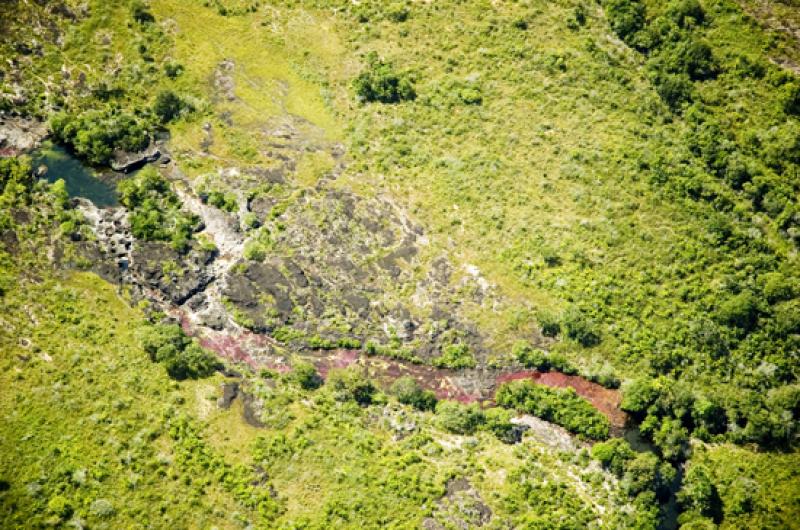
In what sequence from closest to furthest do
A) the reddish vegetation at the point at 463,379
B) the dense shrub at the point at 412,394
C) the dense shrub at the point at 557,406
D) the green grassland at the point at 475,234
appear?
the green grassland at the point at 475,234 → the dense shrub at the point at 557,406 → the dense shrub at the point at 412,394 → the reddish vegetation at the point at 463,379

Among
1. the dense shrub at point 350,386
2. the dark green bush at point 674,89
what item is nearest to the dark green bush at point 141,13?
the dense shrub at point 350,386

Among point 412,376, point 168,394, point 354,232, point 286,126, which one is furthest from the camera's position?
point 286,126

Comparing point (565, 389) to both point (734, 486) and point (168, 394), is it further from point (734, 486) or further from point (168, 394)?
point (168, 394)

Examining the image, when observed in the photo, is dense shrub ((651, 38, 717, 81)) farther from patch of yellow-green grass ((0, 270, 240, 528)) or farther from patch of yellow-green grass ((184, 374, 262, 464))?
patch of yellow-green grass ((0, 270, 240, 528))

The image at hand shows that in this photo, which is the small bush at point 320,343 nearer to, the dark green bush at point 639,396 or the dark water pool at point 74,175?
the dark water pool at point 74,175

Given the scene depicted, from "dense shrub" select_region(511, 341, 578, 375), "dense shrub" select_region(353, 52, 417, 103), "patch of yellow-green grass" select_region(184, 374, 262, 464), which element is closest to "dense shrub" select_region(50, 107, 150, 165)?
"dense shrub" select_region(353, 52, 417, 103)

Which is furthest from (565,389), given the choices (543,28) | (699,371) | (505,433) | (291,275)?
(543,28)

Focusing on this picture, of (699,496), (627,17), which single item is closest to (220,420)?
(699,496)
